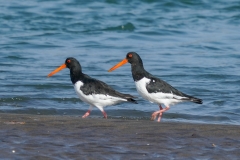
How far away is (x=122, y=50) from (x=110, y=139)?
1002 centimetres

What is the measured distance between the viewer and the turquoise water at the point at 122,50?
10452 millimetres

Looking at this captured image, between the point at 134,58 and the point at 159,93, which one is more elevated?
the point at 134,58

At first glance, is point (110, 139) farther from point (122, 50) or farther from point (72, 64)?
point (122, 50)

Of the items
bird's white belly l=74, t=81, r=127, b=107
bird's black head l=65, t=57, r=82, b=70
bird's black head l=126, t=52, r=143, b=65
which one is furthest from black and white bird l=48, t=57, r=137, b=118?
bird's black head l=126, t=52, r=143, b=65

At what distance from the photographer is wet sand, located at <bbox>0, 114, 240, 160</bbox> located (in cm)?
620

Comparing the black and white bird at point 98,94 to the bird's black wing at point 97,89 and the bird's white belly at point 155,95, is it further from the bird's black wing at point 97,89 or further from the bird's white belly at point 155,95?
the bird's white belly at point 155,95

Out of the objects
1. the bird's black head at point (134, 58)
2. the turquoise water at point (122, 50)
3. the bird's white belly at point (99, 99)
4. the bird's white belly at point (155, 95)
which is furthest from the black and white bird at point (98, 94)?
the turquoise water at point (122, 50)

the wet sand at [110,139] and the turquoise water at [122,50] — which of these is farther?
the turquoise water at [122,50]

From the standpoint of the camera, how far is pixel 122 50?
16.7 metres

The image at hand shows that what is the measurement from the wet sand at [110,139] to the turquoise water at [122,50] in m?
2.15

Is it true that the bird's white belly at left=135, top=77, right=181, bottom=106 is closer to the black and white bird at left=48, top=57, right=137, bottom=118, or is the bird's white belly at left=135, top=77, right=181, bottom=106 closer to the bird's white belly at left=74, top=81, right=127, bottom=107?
the black and white bird at left=48, top=57, right=137, bottom=118

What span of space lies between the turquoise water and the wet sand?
215 centimetres

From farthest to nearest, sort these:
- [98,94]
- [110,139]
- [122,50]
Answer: [122,50] < [98,94] < [110,139]

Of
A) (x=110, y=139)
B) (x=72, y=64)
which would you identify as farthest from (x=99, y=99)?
(x=110, y=139)
